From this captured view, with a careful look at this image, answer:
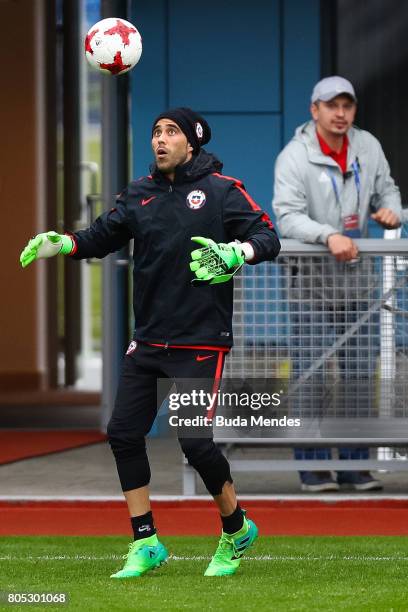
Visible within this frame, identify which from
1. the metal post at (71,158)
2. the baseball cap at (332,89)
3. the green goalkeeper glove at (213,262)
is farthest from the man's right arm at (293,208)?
the metal post at (71,158)

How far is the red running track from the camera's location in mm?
8508

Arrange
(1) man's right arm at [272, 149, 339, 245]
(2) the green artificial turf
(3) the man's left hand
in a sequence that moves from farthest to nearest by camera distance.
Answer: (3) the man's left hand, (1) man's right arm at [272, 149, 339, 245], (2) the green artificial turf

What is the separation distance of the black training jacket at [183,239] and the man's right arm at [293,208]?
2069 millimetres

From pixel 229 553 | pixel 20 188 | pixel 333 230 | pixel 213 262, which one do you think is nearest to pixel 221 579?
pixel 229 553

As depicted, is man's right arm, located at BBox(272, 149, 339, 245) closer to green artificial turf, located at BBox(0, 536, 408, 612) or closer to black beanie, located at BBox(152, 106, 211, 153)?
green artificial turf, located at BBox(0, 536, 408, 612)

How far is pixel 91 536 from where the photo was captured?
8.30 metres

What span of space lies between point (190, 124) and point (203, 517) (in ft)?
9.17

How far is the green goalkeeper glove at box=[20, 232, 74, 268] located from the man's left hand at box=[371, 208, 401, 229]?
268 centimetres

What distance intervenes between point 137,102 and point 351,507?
4.10m

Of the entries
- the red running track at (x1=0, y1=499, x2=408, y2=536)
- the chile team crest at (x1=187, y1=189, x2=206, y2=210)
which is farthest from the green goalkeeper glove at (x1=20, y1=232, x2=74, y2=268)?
the red running track at (x1=0, y1=499, x2=408, y2=536)

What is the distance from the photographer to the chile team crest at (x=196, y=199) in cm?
680

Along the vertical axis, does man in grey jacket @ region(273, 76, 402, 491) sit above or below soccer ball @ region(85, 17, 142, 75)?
below

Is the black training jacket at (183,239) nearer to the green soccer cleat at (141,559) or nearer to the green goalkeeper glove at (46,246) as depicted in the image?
the green goalkeeper glove at (46,246)

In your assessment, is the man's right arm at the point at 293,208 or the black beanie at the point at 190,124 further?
the man's right arm at the point at 293,208
